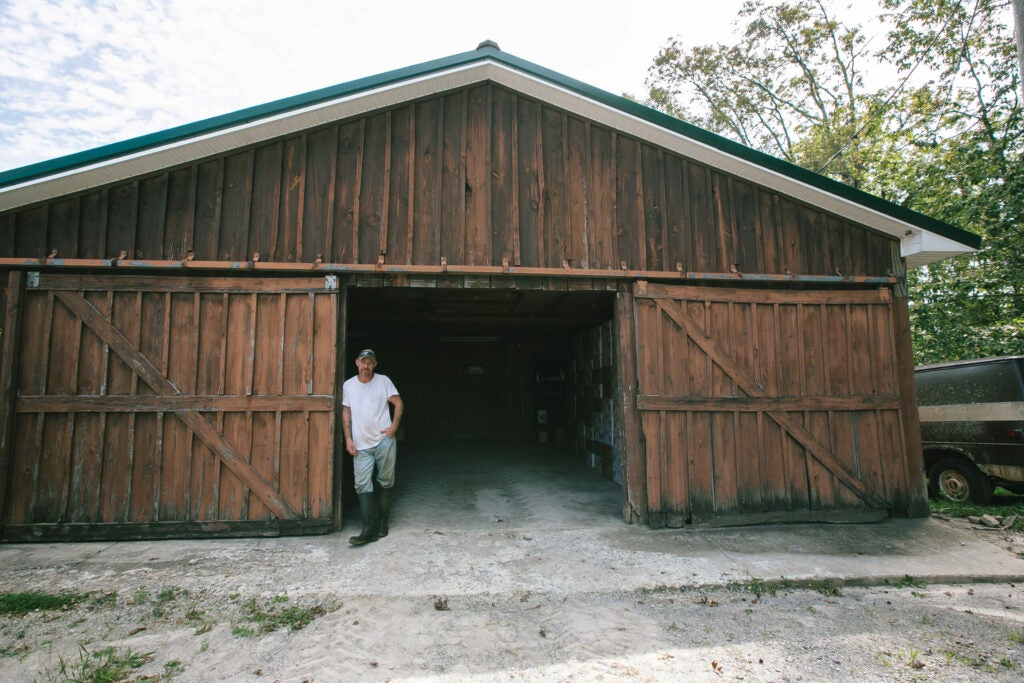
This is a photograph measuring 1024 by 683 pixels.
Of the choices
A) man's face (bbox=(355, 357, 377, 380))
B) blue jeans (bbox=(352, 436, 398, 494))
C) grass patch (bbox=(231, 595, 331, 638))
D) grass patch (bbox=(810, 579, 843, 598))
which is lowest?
grass patch (bbox=(810, 579, 843, 598))

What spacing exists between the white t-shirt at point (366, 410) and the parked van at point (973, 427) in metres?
7.77

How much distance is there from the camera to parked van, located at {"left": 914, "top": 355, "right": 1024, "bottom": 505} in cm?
672

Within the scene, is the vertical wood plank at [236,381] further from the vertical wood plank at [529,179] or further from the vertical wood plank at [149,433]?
the vertical wood plank at [529,179]

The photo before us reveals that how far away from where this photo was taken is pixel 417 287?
576 centimetres

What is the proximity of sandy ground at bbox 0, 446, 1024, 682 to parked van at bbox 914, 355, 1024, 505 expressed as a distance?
→ 1.74 metres

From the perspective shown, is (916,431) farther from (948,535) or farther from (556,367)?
(556,367)

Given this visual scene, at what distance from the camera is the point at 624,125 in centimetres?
607

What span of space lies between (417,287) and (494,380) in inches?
304

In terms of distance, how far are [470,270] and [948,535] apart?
5792mm

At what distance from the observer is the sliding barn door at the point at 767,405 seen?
5875 mm

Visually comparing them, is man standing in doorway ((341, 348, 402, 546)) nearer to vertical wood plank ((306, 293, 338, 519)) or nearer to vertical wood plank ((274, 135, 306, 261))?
vertical wood plank ((306, 293, 338, 519))

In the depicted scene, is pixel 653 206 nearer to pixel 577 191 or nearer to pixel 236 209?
pixel 577 191

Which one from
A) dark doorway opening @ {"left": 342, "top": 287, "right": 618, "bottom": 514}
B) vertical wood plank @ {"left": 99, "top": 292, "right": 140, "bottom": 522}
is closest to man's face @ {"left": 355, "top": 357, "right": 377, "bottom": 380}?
vertical wood plank @ {"left": 99, "top": 292, "right": 140, "bottom": 522}

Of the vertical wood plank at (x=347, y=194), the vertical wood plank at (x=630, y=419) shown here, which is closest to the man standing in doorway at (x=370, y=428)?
the vertical wood plank at (x=347, y=194)
